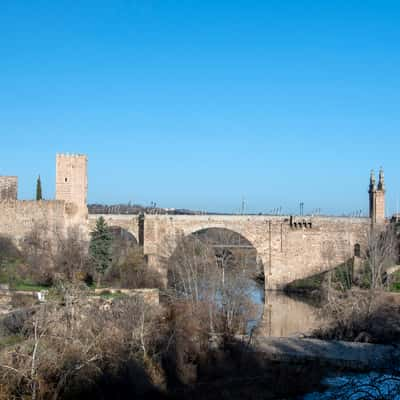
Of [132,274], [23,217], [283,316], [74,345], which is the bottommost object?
[283,316]

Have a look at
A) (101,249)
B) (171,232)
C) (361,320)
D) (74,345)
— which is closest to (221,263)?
(171,232)

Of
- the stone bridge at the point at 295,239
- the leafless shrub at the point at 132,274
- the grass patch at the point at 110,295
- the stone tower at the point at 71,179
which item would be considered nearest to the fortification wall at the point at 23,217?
the stone tower at the point at 71,179

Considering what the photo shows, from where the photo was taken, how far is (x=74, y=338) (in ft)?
45.7

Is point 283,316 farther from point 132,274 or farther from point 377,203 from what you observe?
point 377,203

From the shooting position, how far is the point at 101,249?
25156mm

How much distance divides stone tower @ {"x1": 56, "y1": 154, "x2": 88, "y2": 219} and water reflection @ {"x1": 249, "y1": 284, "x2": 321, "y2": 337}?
863cm

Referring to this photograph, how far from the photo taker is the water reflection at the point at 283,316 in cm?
2308

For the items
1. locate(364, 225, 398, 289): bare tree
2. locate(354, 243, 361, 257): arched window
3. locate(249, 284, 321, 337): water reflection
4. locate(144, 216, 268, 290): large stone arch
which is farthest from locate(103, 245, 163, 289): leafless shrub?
locate(354, 243, 361, 257): arched window

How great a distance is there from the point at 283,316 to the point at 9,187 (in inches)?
509

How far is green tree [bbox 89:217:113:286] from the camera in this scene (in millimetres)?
24484

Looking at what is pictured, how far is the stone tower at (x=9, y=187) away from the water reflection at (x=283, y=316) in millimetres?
11208

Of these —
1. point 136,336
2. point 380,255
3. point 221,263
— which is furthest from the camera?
point 221,263

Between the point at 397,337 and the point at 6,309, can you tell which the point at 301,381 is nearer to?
the point at 397,337

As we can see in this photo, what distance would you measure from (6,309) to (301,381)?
7743mm
